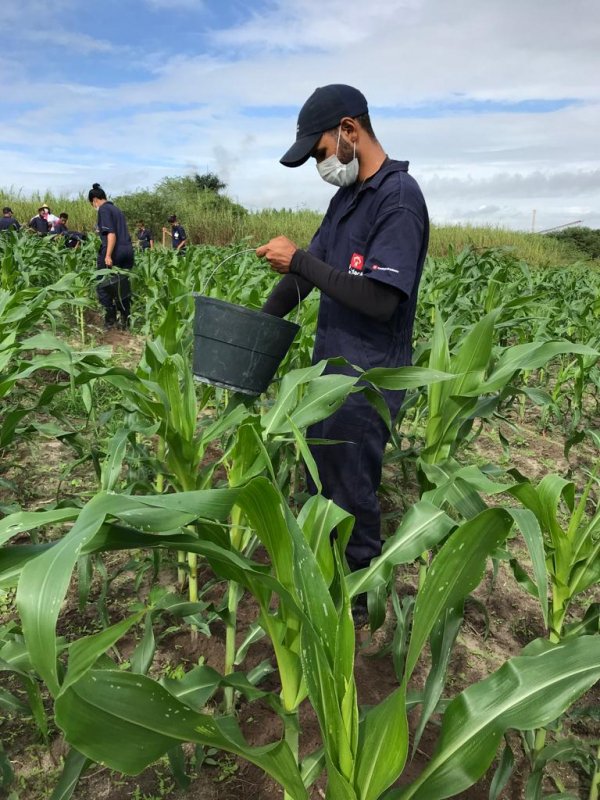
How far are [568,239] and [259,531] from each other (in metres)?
36.8

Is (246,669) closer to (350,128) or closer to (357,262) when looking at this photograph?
(357,262)

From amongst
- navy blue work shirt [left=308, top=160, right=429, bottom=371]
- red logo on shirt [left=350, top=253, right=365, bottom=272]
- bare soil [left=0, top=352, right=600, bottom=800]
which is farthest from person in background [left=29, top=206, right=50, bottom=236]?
red logo on shirt [left=350, top=253, right=365, bottom=272]

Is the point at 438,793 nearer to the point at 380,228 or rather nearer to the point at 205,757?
the point at 205,757

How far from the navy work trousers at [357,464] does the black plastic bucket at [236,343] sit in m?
0.36

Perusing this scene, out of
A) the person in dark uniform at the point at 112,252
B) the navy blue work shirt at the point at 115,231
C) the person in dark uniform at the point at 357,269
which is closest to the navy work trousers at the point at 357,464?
the person in dark uniform at the point at 357,269

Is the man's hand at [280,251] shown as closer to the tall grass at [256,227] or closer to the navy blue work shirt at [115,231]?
the navy blue work shirt at [115,231]

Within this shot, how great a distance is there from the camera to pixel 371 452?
2.14 meters

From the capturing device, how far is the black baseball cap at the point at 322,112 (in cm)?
199

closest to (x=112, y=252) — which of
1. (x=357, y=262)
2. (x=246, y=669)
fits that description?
(x=357, y=262)

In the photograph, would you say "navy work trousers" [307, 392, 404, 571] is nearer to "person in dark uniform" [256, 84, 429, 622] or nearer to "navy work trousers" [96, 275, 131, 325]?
"person in dark uniform" [256, 84, 429, 622]

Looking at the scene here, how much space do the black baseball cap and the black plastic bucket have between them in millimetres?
→ 606

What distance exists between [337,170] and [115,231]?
6.10 metres

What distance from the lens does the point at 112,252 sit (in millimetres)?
7578

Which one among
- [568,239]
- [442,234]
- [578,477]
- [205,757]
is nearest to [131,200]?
[442,234]
